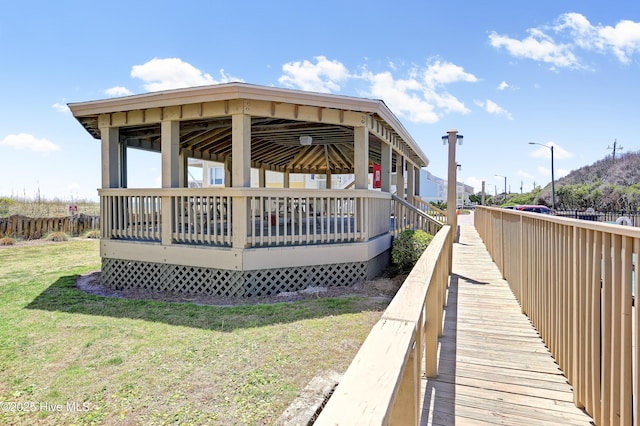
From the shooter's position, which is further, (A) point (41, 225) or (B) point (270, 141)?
(A) point (41, 225)

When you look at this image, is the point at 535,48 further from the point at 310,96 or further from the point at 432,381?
the point at 432,381

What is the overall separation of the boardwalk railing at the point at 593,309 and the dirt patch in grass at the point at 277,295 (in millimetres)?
3104

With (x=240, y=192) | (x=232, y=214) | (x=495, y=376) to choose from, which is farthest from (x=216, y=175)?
(x=495, y=376)

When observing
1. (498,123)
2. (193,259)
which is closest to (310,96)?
(193,259)

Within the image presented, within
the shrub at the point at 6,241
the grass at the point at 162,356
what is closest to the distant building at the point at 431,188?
the shrub at the point at 6,241

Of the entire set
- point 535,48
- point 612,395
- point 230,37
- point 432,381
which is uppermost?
point 535,48

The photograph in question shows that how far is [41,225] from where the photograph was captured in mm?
14883

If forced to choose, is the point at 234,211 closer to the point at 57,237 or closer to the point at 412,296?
the point at 412,296

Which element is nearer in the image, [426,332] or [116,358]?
[426,332]

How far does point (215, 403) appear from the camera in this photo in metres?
2.83

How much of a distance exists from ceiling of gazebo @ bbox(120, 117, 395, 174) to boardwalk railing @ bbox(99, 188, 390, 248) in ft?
6.04

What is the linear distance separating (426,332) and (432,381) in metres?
0.37

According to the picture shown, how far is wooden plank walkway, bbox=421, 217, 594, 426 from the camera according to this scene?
81.5 inches

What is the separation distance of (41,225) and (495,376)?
1819 cm
